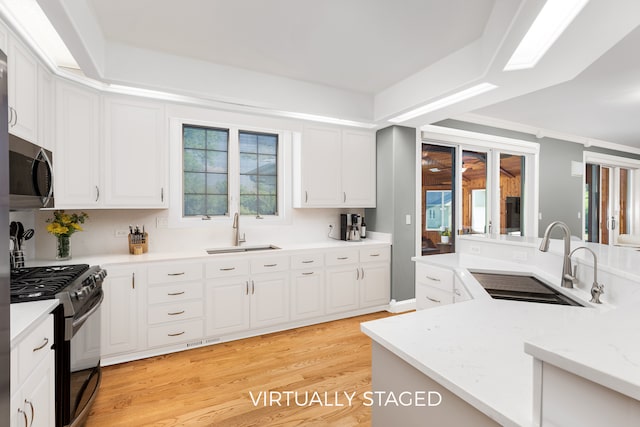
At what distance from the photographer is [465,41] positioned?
2.54 meters

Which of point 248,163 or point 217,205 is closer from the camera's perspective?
point 217,205

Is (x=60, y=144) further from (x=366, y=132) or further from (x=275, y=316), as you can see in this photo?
(x=366, y=132)

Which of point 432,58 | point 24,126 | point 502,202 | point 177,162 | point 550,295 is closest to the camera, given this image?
point 550,295

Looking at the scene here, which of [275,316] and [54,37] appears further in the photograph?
[275,316]

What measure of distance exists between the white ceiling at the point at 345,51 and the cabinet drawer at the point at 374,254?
156cm

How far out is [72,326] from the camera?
1659 millimetres

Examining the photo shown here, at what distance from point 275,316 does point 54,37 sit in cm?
288

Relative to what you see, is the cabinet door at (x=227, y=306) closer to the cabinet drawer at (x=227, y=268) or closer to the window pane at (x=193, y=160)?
the cabinet drawer at (x=227, y=268)

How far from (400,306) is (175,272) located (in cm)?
265

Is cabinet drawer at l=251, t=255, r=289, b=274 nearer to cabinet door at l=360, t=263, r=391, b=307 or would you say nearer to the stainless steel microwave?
cabinet door at l=360, t=263, r=391, b=307

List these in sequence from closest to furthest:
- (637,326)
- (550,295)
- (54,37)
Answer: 1. (637,326)
2. (550,295)
3. (54,37)

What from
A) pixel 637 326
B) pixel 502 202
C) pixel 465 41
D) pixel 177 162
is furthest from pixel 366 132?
pixel 637 326

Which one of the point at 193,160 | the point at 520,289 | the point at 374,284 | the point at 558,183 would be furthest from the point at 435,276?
the point at 558,183

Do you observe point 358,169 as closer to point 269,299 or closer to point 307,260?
point 307,260
